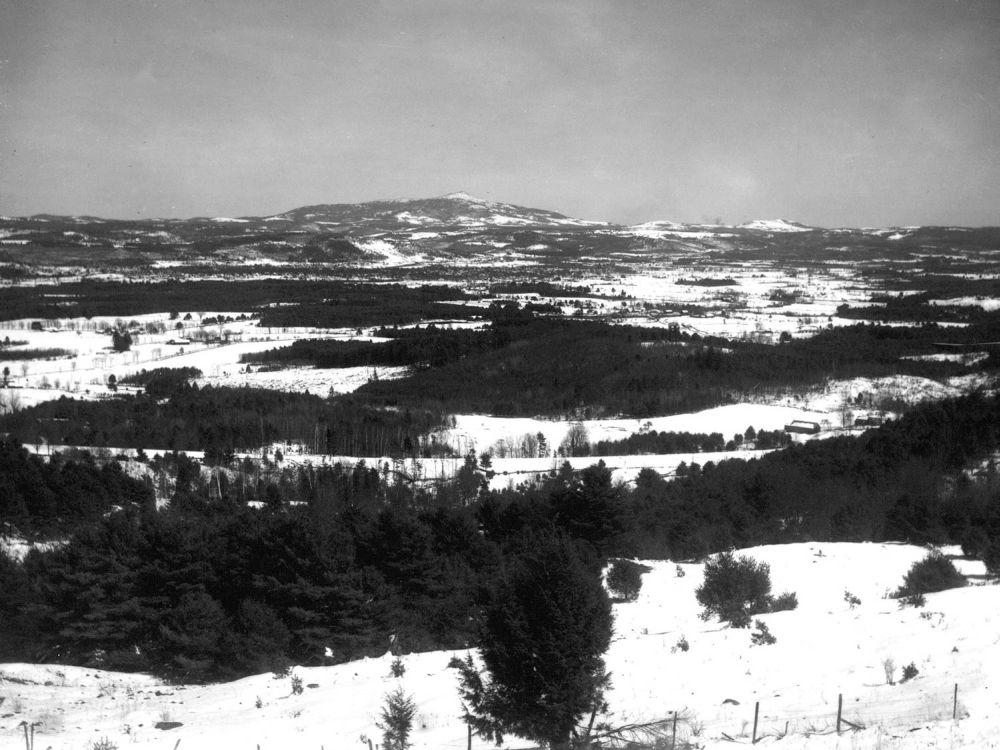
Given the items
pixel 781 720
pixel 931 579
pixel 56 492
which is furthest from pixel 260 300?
pixel 781 720

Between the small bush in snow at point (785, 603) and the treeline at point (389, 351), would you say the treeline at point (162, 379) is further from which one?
the small bush in snow at point (785, 603)

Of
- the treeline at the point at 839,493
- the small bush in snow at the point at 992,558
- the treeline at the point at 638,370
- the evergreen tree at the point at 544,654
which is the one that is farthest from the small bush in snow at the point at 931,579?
the treeline at the point at 638,370

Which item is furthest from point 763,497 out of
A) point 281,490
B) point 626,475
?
point 281,490

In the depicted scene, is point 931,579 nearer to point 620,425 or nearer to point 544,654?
point 544,654

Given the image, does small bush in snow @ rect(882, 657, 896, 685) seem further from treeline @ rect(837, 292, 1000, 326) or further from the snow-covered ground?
treeline @ rect(837, 292, 1000, 326)

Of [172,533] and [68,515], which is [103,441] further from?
[172,533]
